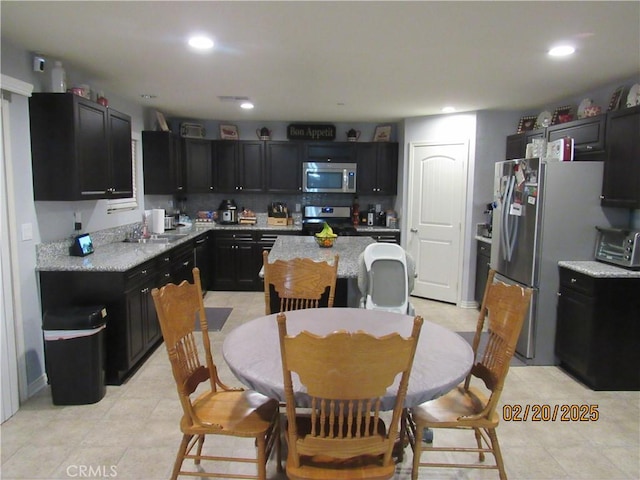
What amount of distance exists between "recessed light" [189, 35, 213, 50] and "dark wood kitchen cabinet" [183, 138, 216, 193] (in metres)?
3.22

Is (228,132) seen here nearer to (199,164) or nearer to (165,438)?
(199,164)

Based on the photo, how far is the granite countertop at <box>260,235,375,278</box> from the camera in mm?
3240

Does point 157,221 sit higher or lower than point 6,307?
higher

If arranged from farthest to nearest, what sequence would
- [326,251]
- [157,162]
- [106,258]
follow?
1. [157,162]
2. [326,251]
3. [106,258]

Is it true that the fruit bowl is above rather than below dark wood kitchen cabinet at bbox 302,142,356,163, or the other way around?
below

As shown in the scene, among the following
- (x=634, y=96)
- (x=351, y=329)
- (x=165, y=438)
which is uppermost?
(x=634, y=96)

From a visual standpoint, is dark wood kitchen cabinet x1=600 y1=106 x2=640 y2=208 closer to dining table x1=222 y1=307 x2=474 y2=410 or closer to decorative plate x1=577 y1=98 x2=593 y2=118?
decorative plate x1=577 y1=98 x2=593 y2=118

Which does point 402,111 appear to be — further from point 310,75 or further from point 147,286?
point 147,286

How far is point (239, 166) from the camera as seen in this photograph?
6367mm

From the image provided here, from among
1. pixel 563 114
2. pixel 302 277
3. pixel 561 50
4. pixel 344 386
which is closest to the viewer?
pixel 344 386

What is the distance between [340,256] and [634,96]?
8.41ft

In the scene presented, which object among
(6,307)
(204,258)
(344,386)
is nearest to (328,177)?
(204,258)

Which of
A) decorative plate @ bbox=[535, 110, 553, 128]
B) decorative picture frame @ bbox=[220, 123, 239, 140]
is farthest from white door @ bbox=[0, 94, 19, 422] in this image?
decorative plate @ bbox=[535, 110, 553, 128]

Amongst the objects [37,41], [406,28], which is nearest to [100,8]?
[37,41]
